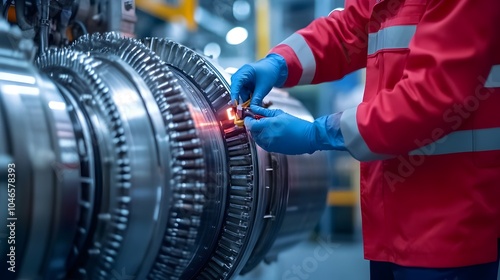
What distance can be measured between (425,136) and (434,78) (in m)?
0.10

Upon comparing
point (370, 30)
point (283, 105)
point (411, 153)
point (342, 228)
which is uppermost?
point (370, 30)

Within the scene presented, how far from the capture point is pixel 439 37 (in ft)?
2.73

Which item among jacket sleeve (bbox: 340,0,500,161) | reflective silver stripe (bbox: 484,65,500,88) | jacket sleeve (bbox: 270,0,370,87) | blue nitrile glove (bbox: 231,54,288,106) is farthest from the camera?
jacket sleeve (bbox: 270,0,370,87)

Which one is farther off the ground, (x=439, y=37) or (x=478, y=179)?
(x=439, y=37)

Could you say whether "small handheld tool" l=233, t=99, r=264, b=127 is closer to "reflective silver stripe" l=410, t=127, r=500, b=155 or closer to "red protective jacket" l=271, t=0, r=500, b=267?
"red protective jacket" l=271, t=0, r=500, b=267

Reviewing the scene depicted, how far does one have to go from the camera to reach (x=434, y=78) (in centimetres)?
82

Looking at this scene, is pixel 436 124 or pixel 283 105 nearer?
pixel 436 124

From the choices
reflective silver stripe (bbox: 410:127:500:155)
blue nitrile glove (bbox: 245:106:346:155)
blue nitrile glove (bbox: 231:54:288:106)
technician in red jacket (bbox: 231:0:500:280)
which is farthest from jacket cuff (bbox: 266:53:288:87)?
reflective silver stripe (bbox: 410:127:500:155)

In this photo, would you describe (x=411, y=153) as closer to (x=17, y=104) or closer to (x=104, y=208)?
(x=104, y=208)

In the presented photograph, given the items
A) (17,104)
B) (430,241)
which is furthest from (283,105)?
(17,104)

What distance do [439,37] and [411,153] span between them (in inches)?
8.6

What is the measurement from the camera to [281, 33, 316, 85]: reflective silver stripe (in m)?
1.16

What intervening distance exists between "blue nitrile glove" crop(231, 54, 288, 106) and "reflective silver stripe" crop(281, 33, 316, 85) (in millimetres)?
43

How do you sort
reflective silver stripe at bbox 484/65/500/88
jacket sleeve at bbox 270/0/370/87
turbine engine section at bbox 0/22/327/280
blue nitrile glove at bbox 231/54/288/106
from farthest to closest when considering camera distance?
jacket sleeve at bbox 270/0/370/87
blue nitrile glove at bbox 231/54/288/106
reflective silver stripe at bbox 484/65/500/88
turbine engine section at bbox 0/22/327/280
